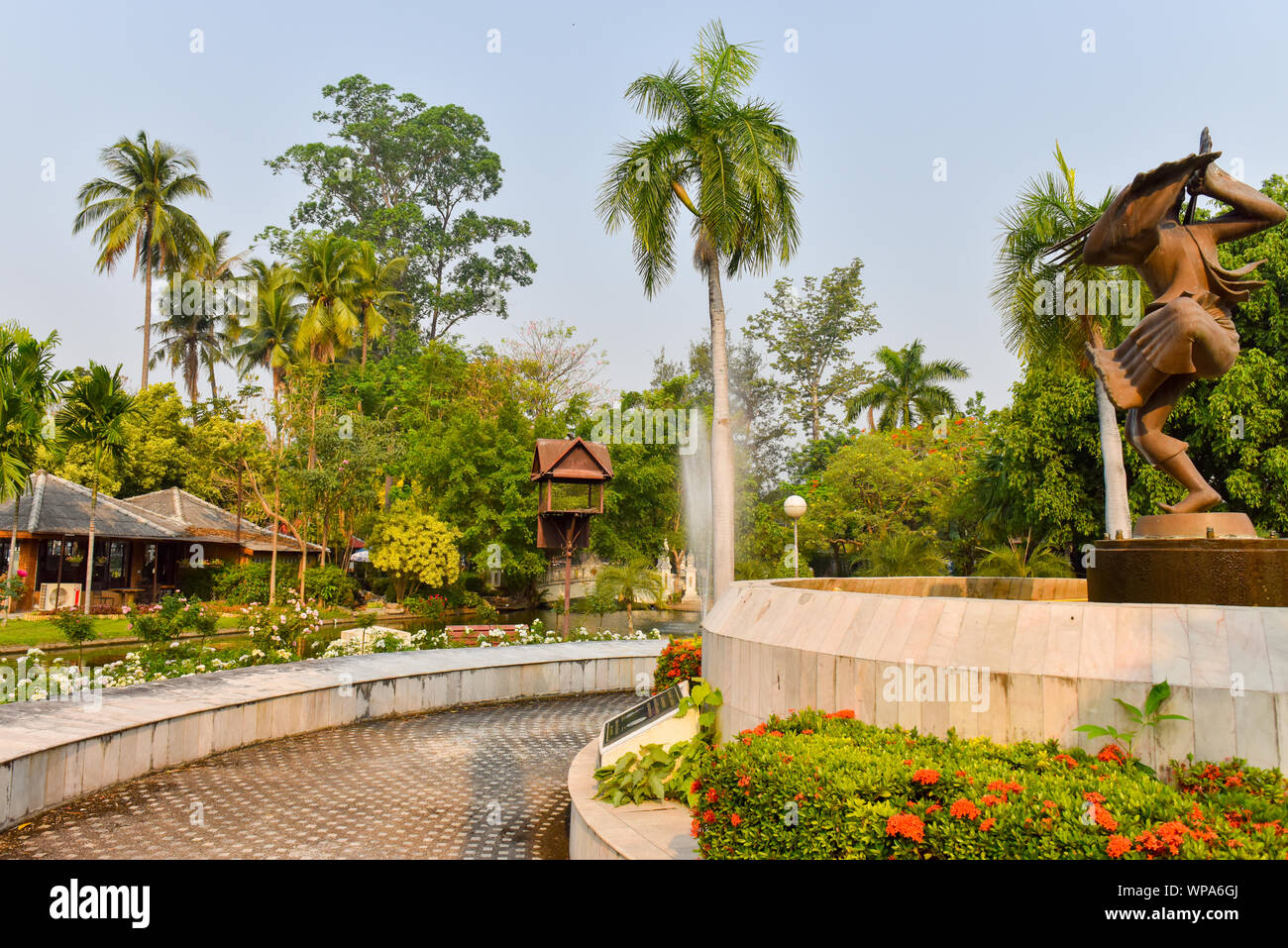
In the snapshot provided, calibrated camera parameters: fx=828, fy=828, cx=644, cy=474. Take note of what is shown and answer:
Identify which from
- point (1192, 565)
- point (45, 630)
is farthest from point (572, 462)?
point (45, 630)

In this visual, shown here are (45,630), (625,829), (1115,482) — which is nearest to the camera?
(625,829)

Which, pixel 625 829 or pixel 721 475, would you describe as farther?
pixel 721 475

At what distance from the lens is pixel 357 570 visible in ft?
139

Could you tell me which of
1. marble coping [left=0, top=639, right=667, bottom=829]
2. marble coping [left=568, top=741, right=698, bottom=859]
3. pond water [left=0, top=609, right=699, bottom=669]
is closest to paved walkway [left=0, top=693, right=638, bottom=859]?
marble coping [left=0, top=639, right=667, bottom=829]

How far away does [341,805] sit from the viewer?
26.1 feet

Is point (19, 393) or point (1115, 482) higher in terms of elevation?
point (19, 393)

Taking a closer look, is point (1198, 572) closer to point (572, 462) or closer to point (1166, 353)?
point (1166, 353)

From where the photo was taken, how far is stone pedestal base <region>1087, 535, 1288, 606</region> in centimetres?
630

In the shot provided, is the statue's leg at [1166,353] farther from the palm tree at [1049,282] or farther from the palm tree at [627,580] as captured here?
the palm tree at [627,580]

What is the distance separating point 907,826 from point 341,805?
19.5 ft

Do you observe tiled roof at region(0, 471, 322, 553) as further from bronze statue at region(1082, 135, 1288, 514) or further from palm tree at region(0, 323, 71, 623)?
bronze statue at region(1082, 135, 1288, 514)

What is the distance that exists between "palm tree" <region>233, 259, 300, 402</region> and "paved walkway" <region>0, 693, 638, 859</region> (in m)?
32.8

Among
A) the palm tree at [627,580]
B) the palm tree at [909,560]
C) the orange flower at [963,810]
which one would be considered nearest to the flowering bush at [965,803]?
the orange flower at [963,810]

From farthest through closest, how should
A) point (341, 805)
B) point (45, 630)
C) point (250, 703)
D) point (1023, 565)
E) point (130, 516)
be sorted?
point (130, 516), point (45, 630), point (1023, 565), point (250, 703), point (341, 805)
